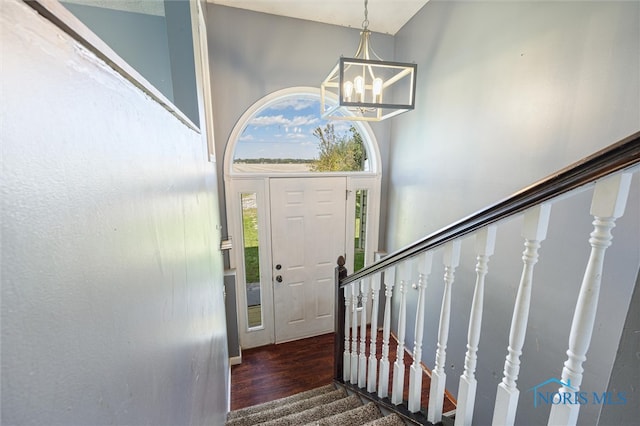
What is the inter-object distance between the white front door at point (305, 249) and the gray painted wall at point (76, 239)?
2536mm

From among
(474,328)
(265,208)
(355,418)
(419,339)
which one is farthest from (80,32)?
(265,208)

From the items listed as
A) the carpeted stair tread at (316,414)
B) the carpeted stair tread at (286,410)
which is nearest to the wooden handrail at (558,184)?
the carpeted stair tread at (316,414)

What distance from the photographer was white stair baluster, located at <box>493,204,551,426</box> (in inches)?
30.0

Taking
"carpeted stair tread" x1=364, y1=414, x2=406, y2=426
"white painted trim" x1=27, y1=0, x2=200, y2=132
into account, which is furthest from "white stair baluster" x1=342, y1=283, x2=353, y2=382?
"white painted trim" x1=27, y1=0, x2=200, y2=132

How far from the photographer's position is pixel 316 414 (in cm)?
169

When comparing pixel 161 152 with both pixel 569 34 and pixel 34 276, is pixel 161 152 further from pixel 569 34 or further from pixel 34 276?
pixel 569 34

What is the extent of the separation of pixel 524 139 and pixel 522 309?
146 centimetres

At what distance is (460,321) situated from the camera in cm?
233

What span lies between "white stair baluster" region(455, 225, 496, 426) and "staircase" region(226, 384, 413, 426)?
1.39 ft

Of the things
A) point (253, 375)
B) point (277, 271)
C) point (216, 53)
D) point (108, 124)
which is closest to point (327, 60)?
point (216, 53)

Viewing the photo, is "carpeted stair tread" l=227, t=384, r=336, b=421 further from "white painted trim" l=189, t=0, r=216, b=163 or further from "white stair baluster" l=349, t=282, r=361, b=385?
"white painted trim" l=189, t=0, r=216, b=163

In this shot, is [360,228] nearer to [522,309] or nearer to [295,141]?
[295,141]

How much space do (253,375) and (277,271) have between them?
112 centimetres

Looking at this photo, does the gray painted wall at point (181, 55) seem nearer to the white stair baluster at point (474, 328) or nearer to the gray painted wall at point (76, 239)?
the gray painted wall at point (76, 239)
